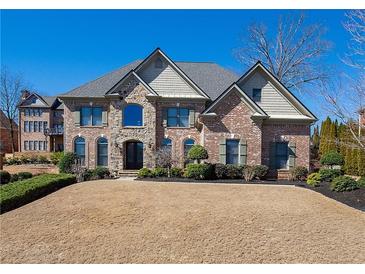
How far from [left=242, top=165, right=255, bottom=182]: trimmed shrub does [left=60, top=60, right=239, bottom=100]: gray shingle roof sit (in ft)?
22.8

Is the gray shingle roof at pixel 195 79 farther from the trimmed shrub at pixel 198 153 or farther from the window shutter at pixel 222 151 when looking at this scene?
the trimmed shrub at pixel 198 153

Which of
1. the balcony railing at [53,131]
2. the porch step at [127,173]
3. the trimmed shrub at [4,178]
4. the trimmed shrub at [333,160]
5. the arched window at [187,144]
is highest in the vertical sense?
the balcony railing at [53,131]

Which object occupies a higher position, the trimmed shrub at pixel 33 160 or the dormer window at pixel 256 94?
the dormer window at pixel 256 94

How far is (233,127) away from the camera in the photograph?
15188mm

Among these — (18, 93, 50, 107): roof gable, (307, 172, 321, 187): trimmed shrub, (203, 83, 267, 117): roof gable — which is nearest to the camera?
(307, 172, 321, 187): trimmed shrub

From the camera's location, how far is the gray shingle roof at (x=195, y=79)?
734 inches

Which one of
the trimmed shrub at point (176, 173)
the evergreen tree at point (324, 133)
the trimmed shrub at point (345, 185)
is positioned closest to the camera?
the trimmed shrub at point (345, 185)

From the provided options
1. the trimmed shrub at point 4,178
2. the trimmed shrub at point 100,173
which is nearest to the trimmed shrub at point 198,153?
the trimmed shrub at point 100,173

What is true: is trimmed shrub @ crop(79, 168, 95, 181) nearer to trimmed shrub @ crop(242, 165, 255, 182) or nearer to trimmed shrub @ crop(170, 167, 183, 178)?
trimmed shrub @ crop(170, 167, 183, 178)

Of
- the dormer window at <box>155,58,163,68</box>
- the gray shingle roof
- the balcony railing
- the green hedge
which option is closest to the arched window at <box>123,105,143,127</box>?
the gray shingle roof

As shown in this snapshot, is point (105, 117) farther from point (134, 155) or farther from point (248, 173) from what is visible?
point (248, 173)

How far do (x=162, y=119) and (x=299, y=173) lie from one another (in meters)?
9.91

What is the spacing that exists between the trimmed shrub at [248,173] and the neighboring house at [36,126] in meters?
36.2

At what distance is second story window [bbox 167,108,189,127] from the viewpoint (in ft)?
59.0
